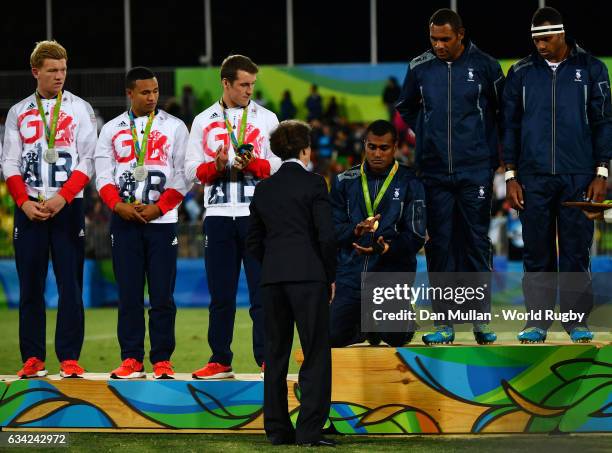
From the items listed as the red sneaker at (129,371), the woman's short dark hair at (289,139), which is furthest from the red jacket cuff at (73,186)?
the woman's short dark hair at (289,139)

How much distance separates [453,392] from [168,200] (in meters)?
2.22

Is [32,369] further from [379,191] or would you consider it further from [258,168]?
[379,191]

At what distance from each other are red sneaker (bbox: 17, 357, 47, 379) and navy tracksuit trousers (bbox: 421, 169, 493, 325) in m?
2.66

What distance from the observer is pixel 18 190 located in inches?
310

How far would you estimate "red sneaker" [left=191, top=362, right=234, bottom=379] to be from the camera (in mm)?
7679

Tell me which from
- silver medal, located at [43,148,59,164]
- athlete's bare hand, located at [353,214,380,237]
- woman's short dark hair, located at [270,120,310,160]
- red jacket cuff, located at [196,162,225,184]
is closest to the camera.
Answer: woman's short dark hair, located at [270,120,310,160]

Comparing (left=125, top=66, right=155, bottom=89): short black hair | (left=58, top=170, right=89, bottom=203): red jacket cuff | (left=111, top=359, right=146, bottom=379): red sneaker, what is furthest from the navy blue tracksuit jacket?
(left=58, top=170, right=89, bottom=203): red jacket cuff

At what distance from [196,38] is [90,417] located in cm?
1841

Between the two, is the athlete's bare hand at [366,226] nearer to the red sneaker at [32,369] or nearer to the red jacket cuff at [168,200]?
the red jacket cuff at [168,200]

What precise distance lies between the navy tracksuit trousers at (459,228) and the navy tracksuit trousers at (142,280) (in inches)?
67.9

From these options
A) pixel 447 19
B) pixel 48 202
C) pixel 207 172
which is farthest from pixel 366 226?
pixel 48 202

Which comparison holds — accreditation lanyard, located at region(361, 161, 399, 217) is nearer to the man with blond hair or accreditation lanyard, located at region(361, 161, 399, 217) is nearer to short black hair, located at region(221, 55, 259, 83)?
short black hair, located at region(221, 55, 259, 83)

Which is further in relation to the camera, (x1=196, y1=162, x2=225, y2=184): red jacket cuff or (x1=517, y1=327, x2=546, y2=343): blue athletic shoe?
(x1=196, y1=162, x2=225, y2=184): red jacket cuff

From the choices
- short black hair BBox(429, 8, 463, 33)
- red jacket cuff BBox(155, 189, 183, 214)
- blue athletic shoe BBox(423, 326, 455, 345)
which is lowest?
blue athletic shoe BBox(423, 326, 455, 345)
